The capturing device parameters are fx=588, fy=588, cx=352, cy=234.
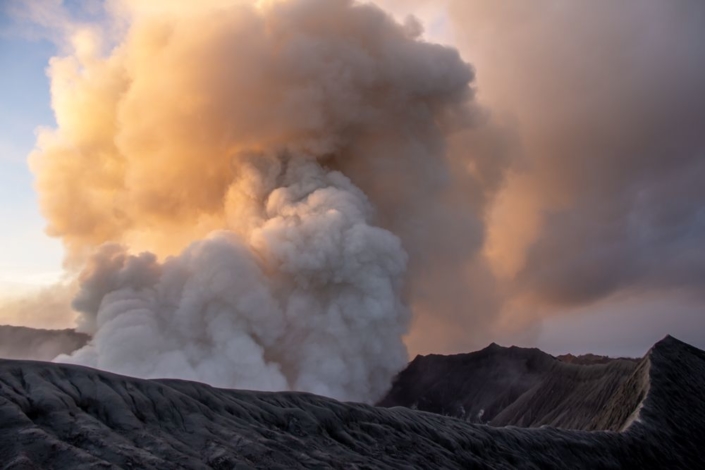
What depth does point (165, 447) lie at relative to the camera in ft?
46.4

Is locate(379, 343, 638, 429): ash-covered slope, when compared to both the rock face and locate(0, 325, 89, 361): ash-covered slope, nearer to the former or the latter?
the rock face

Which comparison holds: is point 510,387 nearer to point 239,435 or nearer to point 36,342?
point 239,435

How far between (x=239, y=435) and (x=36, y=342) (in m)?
106

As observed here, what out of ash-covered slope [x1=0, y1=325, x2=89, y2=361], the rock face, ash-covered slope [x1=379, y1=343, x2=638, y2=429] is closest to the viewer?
the rock face

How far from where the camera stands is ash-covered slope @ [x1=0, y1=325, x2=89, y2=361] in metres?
97.3

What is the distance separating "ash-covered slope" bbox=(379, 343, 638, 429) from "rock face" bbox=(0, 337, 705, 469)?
2351 cm

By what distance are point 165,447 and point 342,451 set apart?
589cm

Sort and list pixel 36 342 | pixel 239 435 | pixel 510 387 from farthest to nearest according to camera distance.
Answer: pixel 36 342, pixel 510 387, pixel 239 435

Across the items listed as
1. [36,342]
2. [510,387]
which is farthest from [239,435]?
[36,342]

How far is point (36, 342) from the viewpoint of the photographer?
106 m

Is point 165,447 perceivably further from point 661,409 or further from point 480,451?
point 661,409

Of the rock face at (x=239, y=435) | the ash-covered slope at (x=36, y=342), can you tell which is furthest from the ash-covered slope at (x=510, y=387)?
the ash-covered slope at (x=36, y=342)

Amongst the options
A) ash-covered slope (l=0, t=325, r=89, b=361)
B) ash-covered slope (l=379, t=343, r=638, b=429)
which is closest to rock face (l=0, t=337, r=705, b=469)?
ash-covered slope (l=379, t=343, r=638, b=429)

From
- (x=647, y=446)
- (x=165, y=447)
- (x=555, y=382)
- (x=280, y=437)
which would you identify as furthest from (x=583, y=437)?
(x=555, y=382)
